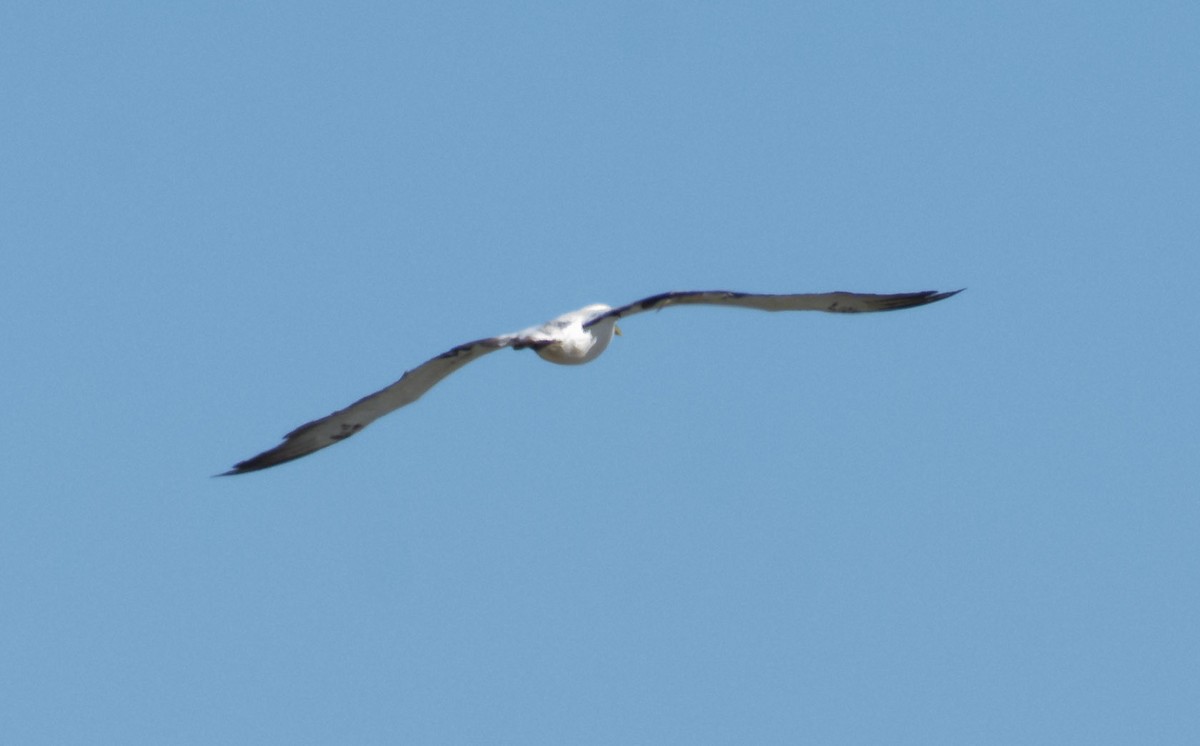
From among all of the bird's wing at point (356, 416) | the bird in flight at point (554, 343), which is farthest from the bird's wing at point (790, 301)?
the bird's wing at point (356, 416)

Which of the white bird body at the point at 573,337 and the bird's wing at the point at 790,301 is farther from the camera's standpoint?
the white bird body at the point at 573,337

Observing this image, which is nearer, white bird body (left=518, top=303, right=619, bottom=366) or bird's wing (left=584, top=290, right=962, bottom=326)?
bird's wing (left=584, top=290, right=962, bottom=326)

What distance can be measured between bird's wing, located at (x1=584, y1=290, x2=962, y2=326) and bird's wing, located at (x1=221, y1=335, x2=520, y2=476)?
5.38 ft

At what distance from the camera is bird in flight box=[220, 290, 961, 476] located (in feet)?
75.5

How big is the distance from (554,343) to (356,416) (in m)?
2.86

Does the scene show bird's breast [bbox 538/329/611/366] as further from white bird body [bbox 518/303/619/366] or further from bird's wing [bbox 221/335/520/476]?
bird's wing [bbox 221/335/520/476]

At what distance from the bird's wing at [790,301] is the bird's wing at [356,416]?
1638 mm

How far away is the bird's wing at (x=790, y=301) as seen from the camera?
2247 centimetres

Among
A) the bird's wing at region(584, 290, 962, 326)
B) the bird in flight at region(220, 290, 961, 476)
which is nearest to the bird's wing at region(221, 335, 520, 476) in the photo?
the bird in flight at region(220, 290, 961, 476)

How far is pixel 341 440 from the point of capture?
84.2 ft

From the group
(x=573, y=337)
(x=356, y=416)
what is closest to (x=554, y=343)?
(x=573, y=337)

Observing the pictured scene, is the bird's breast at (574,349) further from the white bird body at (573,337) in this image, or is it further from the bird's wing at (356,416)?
the bird's wing at (356,416)

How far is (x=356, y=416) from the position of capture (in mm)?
25281

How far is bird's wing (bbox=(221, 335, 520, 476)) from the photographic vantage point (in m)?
23.8
